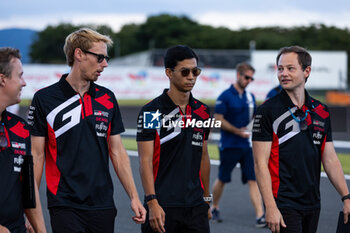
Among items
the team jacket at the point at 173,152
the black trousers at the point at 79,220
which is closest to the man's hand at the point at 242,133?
the team jacket at the point at 173,152

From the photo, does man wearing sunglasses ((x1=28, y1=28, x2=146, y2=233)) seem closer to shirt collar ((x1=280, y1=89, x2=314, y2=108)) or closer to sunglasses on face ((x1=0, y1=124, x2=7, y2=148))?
sunglasses on face ((x1=0, y1=124, x2=7, y2=148))

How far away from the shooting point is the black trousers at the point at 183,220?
14.2ft

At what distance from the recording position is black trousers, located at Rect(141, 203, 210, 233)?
4328mm

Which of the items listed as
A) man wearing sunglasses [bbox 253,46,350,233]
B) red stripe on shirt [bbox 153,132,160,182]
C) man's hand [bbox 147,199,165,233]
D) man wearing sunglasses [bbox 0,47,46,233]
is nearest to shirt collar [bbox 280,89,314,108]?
man wearing sunglasses [bbox 253,46,350,233]

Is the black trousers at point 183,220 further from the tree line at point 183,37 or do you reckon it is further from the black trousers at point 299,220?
the tree line at point 183,37

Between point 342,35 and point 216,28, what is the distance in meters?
22.8

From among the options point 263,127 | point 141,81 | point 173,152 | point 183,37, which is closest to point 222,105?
point 263,127

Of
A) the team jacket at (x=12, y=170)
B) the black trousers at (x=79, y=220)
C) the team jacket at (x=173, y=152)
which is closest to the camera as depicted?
the team jacket at (x=12, y=170)

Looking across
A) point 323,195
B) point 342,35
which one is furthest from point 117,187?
point 342,35

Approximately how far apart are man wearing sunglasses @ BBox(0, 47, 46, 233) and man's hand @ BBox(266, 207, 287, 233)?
174 cm

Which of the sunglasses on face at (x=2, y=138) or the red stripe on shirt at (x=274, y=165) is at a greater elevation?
the sunglasses on face at (x=2, y=138)

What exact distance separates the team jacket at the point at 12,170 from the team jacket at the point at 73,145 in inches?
28.9

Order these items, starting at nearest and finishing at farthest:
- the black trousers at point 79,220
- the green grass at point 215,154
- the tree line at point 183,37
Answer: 1. the black trousers at point 79,220
2. the green grass at point 215,154
3. the tree line at point 183,37

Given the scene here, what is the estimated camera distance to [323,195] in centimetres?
955
